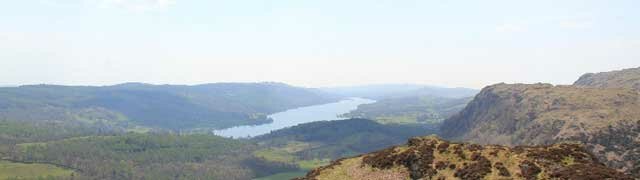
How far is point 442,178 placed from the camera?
71.2 m

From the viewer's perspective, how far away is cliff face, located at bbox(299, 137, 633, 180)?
6494 cm

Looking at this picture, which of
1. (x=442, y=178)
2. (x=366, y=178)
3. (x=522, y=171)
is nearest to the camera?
(x=522, y=171)

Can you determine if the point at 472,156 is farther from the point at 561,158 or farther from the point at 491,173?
the point at 561,158

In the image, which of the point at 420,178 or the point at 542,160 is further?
the point at 420,178

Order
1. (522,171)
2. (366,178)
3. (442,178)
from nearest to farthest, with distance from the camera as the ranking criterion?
1. (522,171)
2. (442,178)
3. (366,178)

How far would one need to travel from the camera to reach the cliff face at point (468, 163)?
213ft

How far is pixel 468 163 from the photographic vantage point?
236ft

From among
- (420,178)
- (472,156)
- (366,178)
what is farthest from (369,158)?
(472,156)

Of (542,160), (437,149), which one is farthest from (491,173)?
(437,149)

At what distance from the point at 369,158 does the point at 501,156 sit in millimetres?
18833

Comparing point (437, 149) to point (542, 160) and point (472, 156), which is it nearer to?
point (472, 156)

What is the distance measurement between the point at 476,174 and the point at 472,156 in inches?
198

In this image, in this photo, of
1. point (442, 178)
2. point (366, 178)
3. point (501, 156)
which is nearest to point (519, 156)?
point (501, 156)

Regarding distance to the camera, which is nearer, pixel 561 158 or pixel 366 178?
pixel 561 158
